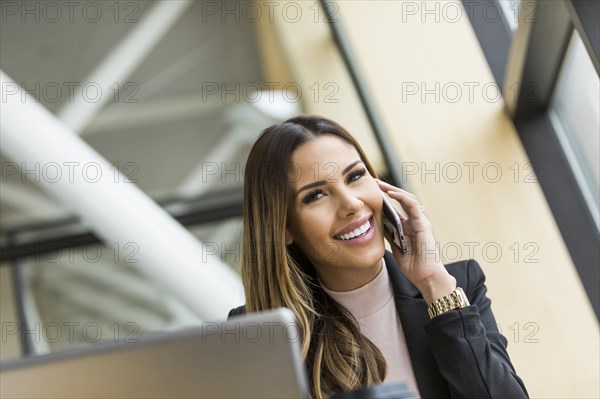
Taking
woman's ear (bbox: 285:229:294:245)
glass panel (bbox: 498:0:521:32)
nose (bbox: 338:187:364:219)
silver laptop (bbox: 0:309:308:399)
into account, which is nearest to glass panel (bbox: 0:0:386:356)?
glass panel (bbox: 498:0:521:32)

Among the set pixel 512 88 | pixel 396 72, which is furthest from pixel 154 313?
pixel 512 88

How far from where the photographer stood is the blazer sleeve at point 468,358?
2.09 metres

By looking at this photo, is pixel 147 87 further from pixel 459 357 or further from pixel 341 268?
pixel 459 357

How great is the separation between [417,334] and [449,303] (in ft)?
0.59

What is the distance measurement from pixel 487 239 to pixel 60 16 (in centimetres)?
558

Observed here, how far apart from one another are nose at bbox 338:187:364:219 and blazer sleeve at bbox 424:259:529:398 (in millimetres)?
379

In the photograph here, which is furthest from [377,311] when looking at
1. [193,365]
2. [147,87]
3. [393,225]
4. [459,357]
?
[147,87]

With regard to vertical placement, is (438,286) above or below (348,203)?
below

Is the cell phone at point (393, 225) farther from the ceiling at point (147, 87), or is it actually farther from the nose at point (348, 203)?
the ceiling at point (147, 87)

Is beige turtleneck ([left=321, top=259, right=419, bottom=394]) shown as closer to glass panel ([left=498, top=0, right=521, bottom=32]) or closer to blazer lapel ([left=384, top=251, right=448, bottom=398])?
blazer lapel ([left=384, top=251, right=448, bottom=398])

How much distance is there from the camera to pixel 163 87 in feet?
31.4

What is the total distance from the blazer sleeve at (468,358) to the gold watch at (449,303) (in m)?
0.04

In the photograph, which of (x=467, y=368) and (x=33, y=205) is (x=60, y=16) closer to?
(x=33, y=205)

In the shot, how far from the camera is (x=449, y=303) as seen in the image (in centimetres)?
218
